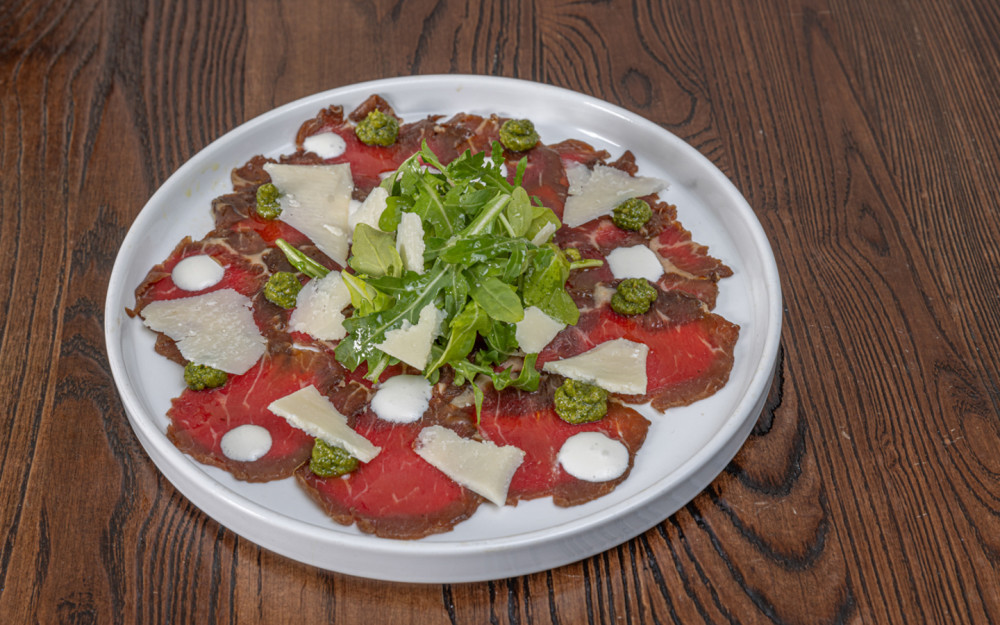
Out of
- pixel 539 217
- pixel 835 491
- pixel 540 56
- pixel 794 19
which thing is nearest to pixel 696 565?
pixel 835 491

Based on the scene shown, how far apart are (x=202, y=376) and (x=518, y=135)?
1.22m

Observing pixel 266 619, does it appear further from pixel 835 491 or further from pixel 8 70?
pixel 8 70

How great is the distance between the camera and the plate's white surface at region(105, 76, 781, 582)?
1.92 metres

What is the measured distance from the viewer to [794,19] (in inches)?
138

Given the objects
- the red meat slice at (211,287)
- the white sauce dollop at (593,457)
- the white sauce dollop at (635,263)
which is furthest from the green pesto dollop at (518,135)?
the white sauce dollop at (593,457)

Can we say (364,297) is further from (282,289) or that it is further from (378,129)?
(378,129)

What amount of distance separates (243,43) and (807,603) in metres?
2.76

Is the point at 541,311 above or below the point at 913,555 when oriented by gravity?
above

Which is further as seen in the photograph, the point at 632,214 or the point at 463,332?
the point at 632,214

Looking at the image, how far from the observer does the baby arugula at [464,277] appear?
7.04ft

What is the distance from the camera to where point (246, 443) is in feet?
6.97

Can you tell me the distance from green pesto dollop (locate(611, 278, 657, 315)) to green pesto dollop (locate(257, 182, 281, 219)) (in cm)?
104

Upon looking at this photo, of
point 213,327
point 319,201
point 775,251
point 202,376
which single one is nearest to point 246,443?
point 202,376

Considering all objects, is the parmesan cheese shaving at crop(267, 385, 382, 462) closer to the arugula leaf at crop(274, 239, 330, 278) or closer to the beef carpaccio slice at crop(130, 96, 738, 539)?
the beef carpaccio slice at crop(130, 96, 738, 539)
